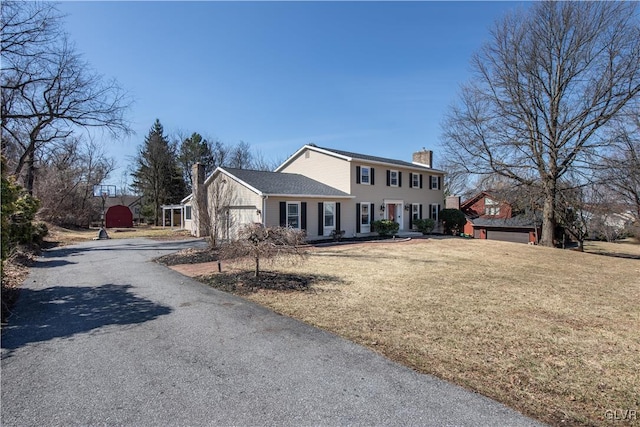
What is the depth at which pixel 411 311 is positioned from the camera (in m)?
5.99

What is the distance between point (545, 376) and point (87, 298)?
8041 mm

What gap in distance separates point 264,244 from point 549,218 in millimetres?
20039

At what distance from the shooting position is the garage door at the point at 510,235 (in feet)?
115

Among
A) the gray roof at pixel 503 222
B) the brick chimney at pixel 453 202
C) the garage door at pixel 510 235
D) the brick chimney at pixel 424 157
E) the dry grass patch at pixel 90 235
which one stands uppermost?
the brick chimney at pixel 424 157

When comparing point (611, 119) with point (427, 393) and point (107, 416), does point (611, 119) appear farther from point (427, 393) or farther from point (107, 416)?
point (107, 416)

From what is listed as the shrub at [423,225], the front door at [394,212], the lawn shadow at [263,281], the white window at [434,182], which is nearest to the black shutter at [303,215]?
the front door at [394,212]

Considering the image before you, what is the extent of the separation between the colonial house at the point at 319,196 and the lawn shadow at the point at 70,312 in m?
6.56

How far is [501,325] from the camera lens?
17.4ft

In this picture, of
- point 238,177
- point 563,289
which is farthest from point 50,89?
point 563,289

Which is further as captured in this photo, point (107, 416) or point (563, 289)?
point (563, 289)

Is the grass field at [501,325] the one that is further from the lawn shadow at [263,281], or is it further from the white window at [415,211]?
the white window at [415,211]

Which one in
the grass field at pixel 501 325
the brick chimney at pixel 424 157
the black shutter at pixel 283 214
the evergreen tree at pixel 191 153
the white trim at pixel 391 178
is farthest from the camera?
the evergreen tree at pixel 191 153

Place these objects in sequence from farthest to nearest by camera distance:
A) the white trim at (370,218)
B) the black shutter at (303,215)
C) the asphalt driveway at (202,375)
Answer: the white trim at (370,218), the black shutter at (303,215), the asphalt driveway at (202,375)

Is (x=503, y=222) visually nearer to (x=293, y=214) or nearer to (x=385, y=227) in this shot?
(x=385, y=227)
